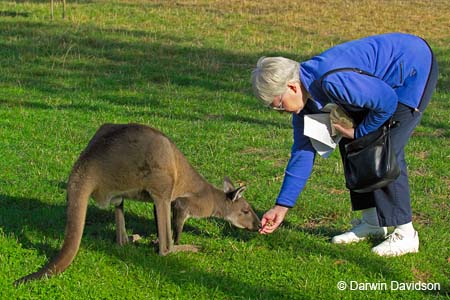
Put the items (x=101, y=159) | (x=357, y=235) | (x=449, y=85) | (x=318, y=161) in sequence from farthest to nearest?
(x=449, y=85) < (x=318, y=161) < (x=357, y=235) < (x=101, y=159)

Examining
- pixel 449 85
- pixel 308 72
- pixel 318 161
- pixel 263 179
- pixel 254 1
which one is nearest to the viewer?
pixel 308 72

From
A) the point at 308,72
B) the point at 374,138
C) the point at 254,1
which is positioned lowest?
the point at 254,1

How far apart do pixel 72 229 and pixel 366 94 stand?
193cm

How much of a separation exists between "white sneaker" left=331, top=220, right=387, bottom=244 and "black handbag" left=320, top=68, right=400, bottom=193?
0.77m

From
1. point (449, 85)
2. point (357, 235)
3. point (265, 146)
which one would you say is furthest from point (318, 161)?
point (449, 85)

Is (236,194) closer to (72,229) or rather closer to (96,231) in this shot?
(96,231)

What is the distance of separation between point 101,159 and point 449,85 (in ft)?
27.8

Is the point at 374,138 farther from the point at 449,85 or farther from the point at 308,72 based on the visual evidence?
the point at 449,85

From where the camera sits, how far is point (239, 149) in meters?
8.03

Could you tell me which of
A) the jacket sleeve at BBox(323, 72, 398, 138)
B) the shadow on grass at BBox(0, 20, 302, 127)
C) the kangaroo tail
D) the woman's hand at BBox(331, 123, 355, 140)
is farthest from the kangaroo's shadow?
the shadow on grass at BBox(0, 20, 302, 127)

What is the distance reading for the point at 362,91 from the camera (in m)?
4.26

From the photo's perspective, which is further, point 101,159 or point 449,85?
point 449,85

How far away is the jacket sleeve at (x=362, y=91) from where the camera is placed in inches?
167

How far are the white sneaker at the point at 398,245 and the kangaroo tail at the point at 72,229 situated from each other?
81.3 inches
